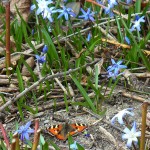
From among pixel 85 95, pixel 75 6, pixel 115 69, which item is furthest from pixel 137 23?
pixel 85 95

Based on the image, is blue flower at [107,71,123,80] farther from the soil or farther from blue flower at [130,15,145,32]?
blue flower at [130,15,145,32]

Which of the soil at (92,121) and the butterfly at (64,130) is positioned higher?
the butterfly at (64,130)

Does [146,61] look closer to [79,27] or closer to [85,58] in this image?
[85,58]

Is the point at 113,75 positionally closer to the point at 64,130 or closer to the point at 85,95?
the point at 85,95

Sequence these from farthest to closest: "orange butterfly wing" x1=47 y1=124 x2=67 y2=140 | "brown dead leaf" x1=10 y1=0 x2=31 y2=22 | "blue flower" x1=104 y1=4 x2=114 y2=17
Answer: "brown dead leaf" x1=10 y1=0 x2=31 y2=22
"blue flower" x1=104 y1=4 x2=114 y2=17
"orange butterfly wing" x1=47 y1=124 x2=67 y2=140

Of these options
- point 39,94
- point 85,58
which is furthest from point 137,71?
point 39,94

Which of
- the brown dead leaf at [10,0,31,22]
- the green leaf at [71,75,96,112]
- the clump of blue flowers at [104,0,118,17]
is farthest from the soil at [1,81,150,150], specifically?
the brown dead leaf at [10,0,31,22]

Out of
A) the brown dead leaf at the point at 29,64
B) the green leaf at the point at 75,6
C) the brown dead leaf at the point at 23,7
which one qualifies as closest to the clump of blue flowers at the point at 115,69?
the brown dead leaf at the point at 29,64

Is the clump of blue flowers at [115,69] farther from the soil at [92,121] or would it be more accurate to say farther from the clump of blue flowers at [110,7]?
the clump of blue flowers at [110,7]
